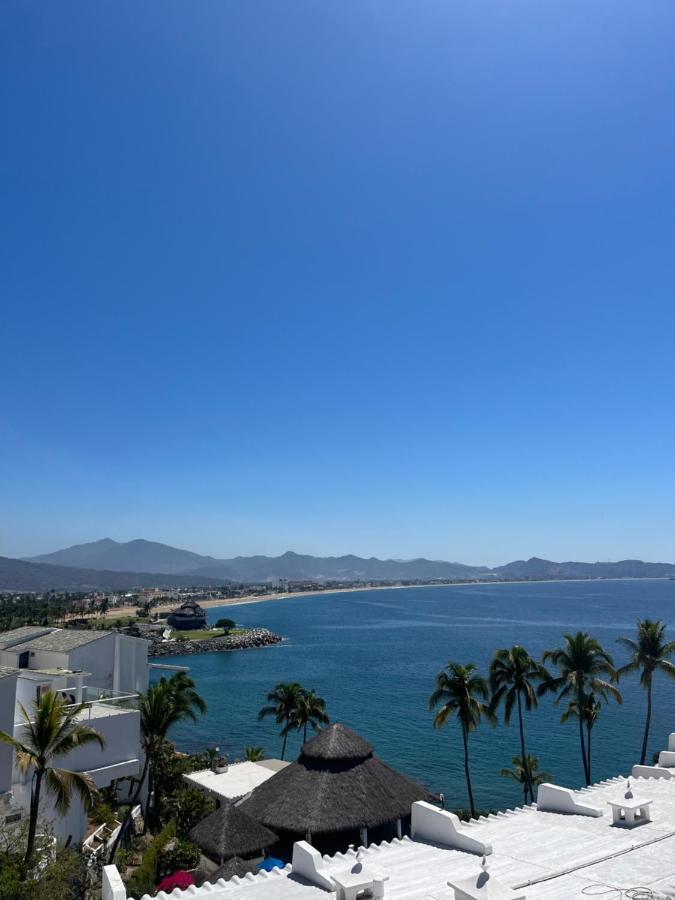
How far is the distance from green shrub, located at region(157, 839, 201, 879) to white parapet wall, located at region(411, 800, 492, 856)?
7763mm

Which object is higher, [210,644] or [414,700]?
[414,700]

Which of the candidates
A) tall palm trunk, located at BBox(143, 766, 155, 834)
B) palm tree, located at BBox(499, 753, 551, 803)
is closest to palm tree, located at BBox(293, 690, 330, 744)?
palm tree, located at BBox(499, 753, 551, 803)

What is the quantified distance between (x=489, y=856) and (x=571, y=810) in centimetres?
393

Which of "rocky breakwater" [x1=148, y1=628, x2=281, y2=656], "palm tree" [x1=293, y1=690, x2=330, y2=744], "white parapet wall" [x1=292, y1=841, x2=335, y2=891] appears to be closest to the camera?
"white parapet wall" [x1=292, y1=841, x2=335, y2=891]

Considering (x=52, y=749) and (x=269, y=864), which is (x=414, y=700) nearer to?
(x=269, y=864)

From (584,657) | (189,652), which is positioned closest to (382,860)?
(584,657)

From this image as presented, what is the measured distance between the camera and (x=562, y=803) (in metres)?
16.2

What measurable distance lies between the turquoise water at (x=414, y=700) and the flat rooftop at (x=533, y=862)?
19.4 metres

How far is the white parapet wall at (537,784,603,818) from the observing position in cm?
1572

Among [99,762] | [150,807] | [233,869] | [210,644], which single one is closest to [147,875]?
[233,869]

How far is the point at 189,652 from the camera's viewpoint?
101m

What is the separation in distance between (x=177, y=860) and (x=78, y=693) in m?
6.99

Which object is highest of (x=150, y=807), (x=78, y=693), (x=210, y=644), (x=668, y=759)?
(x=78, y=693)

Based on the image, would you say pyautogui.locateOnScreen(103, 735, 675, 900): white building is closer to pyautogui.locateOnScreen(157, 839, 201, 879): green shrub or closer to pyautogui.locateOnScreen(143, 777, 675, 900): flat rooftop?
pyautogui.locateOnScreen(143, 777, 675, 900): flat rooftop
